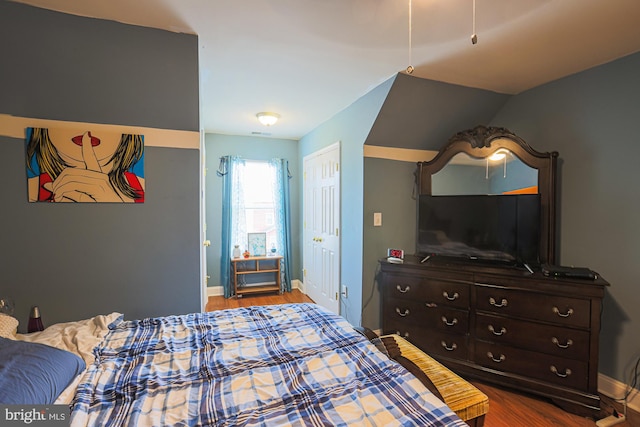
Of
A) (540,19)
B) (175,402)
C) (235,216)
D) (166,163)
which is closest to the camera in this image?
(175,402)

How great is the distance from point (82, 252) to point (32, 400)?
3.46 ft

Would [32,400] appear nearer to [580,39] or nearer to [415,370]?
[415,370]

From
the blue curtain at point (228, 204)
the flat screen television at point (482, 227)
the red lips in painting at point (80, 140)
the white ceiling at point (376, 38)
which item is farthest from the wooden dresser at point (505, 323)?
the blue curtain at point (228, 204)

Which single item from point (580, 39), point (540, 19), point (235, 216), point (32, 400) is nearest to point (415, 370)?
point (32, 400)

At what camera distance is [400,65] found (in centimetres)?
205

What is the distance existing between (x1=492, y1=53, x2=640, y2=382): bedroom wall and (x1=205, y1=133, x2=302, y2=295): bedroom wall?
304 centimetres

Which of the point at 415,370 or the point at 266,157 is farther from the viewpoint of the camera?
the point at 266,157

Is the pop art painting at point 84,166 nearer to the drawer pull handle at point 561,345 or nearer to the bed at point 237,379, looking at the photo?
the bed at point 237,379

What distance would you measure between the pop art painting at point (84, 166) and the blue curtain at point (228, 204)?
2.29 metres

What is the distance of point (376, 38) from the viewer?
1.72m

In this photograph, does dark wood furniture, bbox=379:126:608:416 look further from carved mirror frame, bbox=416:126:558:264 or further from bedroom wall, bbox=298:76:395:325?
bedroom wall, bbox=298:76:395:325

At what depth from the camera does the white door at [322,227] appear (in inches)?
126

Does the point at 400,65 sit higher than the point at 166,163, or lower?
higher

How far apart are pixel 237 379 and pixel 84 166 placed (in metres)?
1.48
